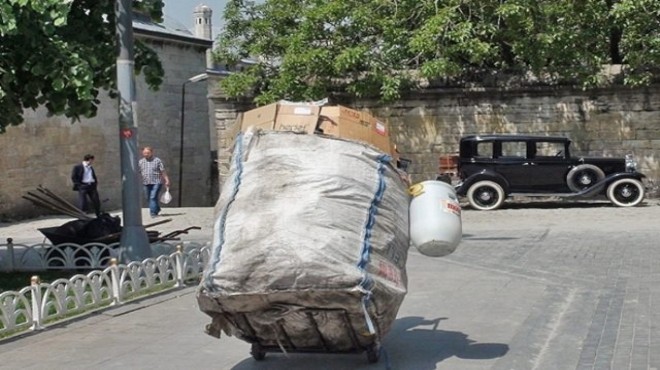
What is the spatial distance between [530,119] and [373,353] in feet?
57.7

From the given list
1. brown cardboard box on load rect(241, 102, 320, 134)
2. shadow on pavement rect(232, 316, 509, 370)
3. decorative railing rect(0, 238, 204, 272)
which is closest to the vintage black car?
decorative railing rect(0, 238, 204, 272)

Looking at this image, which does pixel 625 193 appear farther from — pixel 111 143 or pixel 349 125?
pixel 349 125

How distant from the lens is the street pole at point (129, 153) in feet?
36.4

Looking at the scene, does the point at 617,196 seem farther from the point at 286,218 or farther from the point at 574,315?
the point at 286,218

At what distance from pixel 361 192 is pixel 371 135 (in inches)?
27.4

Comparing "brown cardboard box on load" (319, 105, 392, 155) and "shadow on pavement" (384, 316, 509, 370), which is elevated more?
"brown cardboard box on load" (319, 105, 392, 155)

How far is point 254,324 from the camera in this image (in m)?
6.09

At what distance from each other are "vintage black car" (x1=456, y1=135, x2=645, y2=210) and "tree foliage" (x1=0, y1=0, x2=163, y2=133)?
414 inches

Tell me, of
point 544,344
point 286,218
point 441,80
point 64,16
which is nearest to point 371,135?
point 286,218

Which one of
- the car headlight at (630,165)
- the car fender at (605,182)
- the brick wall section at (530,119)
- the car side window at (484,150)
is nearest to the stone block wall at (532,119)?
the brick wall section at (530,119)

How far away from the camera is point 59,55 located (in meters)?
10.5

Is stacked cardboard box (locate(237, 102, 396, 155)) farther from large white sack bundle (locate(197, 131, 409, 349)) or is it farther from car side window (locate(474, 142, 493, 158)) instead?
car side window (locate(474, 142, 493, 158))

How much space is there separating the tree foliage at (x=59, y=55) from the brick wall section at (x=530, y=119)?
475 inches

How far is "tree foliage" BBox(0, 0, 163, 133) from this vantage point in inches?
399
